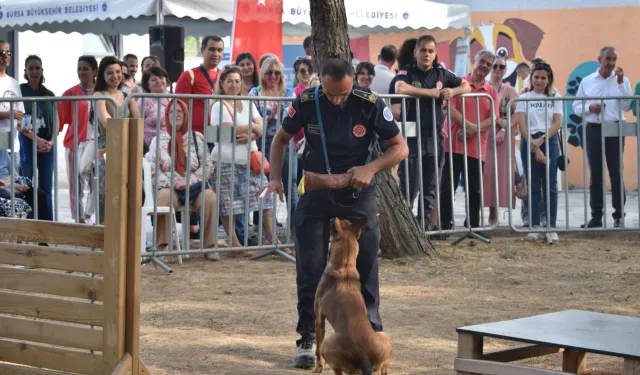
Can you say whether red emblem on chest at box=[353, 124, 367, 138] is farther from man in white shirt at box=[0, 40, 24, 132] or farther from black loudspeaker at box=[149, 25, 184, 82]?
black loudspeaker at box=[149, 25, 184, 82]

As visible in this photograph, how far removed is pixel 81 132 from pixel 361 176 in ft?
18.4

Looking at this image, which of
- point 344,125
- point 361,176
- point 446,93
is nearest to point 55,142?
point 446,93

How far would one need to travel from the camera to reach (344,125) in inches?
225

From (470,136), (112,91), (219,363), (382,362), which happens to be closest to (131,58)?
(112,91)

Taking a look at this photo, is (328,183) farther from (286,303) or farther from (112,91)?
(112,91)

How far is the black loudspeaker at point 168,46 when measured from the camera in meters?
A: 13.7

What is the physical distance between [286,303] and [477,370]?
2869mm

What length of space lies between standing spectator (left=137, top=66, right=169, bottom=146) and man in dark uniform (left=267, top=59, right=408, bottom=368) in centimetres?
349

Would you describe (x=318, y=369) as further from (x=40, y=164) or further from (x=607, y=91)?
(x=607, y=91)

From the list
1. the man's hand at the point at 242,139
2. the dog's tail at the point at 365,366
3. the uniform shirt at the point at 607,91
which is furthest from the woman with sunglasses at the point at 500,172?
the dog's tail at the point at 365,366

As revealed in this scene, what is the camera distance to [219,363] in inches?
235

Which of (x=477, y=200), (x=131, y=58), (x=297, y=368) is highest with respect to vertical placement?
(x=131, y=58)

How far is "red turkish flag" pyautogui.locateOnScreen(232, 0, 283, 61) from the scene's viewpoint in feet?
43.9

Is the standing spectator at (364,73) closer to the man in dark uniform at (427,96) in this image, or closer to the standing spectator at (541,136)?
the man in dark uniform at (427,96)
